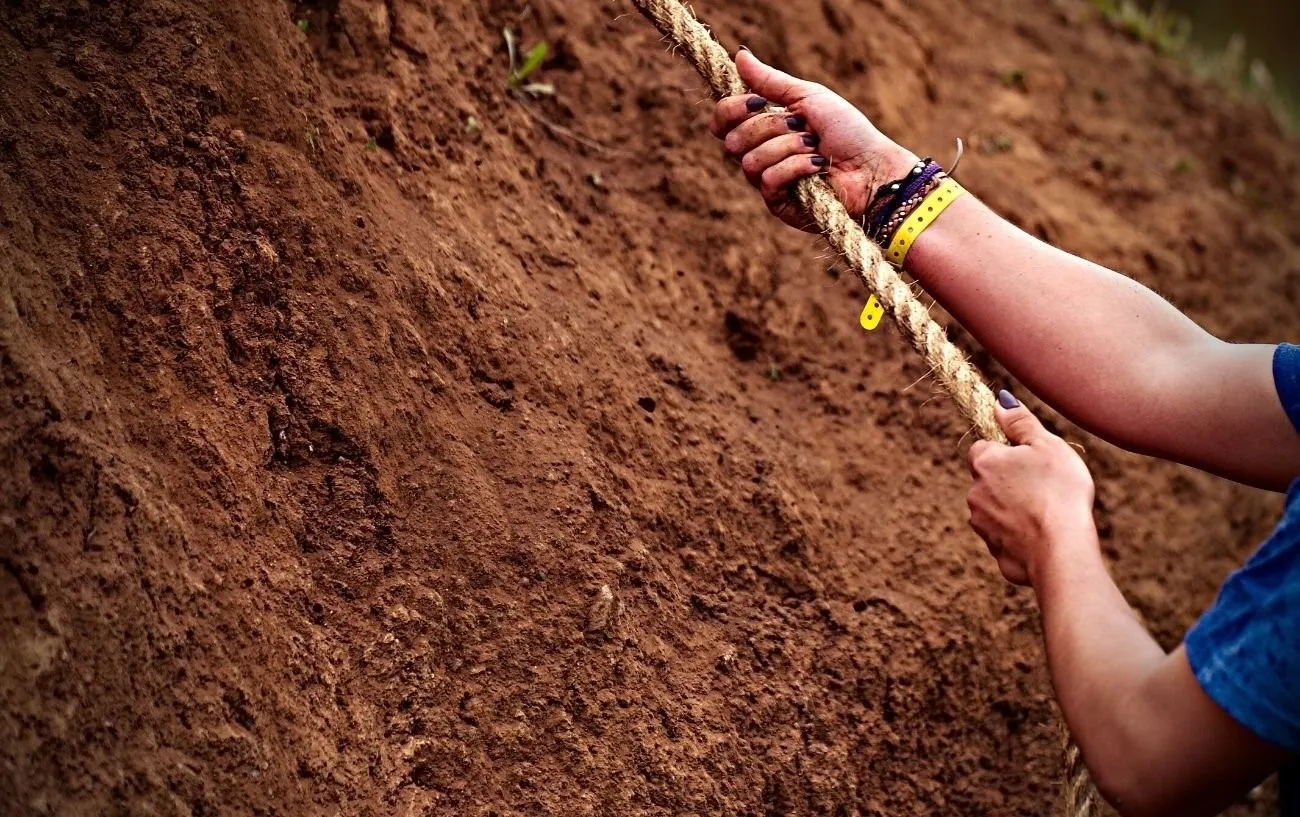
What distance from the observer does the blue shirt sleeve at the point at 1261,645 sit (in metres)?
1.02

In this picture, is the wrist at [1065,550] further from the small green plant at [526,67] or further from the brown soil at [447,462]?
the small green plant at [526,67]

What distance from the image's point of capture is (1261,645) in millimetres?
1031

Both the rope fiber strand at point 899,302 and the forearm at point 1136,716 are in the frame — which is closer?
the forearm at point 1136,716

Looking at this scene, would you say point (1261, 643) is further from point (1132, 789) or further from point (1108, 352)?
point (1108, 352)

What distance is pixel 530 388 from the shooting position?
1.80 m

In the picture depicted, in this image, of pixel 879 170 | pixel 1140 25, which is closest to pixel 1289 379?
pixel 879 170

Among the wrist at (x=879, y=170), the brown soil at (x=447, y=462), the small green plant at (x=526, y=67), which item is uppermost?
the wrist at (x=879, y=170)

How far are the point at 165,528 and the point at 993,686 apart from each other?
142cm

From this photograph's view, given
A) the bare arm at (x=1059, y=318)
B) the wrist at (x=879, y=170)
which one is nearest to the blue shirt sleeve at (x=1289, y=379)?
the bare arm at (x=1059, y=318)

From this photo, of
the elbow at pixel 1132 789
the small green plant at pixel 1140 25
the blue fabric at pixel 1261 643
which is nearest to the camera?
the blue fabric at pixel 1261 643

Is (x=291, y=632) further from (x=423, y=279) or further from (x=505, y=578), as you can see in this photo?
(x=423, y=279)

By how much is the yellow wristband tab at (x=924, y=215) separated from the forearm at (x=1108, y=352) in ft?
0.05

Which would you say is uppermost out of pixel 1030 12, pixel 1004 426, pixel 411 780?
pixel 1030 12


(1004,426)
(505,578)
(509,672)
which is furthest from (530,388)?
(1004,426)
